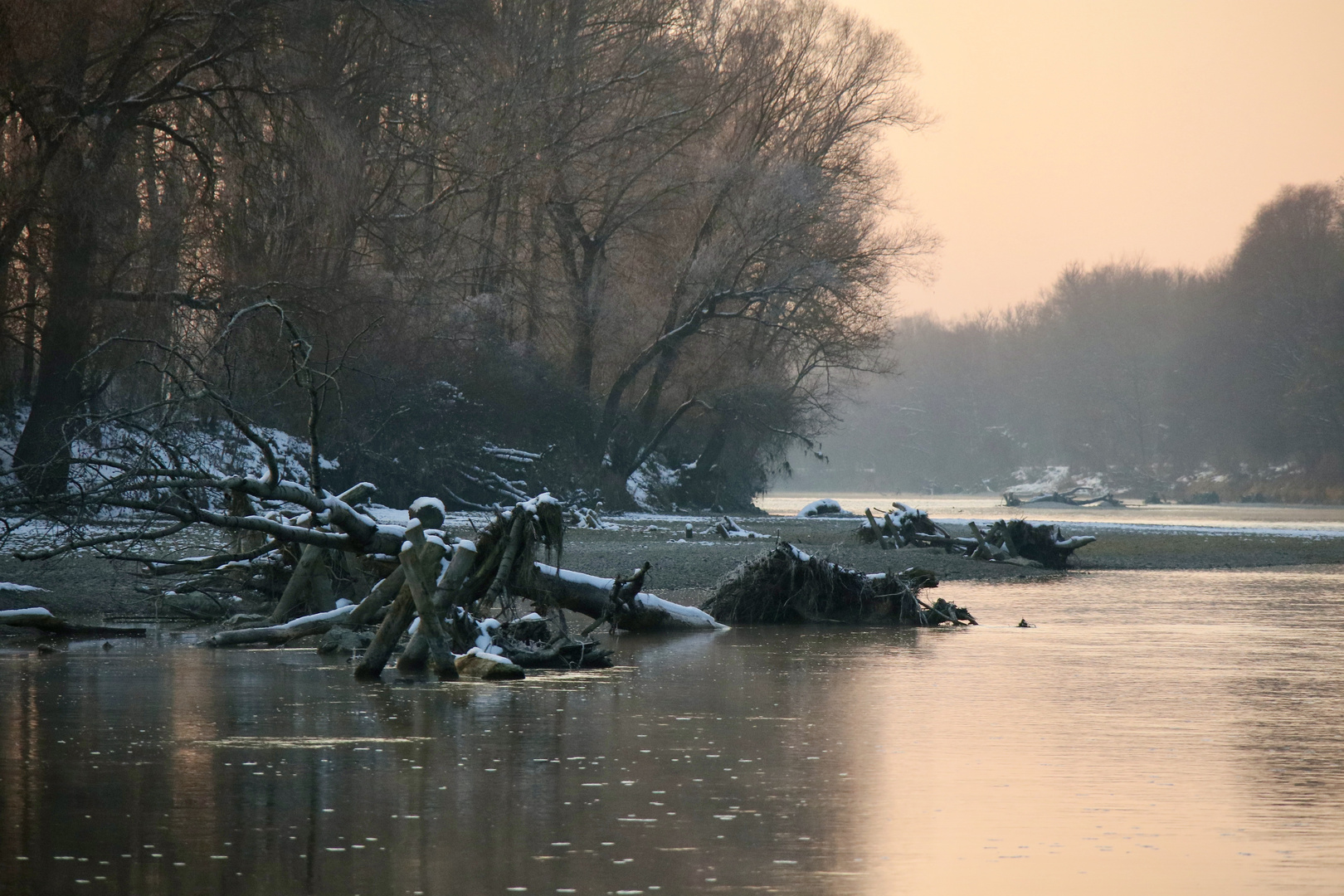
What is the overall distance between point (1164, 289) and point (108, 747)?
362ft

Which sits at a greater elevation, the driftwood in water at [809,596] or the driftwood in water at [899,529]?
the driftwood in water at [899,529]

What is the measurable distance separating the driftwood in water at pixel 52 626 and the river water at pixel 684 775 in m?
0.64

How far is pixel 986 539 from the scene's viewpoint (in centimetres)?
2775

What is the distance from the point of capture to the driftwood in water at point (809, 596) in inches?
666

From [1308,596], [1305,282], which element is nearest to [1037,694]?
[1308,596]

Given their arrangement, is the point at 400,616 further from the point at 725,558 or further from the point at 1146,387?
the point at 1146,387

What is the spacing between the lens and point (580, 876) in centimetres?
576

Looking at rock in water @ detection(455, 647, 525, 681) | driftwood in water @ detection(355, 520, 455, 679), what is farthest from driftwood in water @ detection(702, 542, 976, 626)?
driftwood in water @ detection(355, 520, 455, 679)

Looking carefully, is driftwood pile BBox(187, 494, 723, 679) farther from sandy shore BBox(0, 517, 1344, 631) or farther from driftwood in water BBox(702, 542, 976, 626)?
sandy shore BBox(0, 517, 1344, 631)

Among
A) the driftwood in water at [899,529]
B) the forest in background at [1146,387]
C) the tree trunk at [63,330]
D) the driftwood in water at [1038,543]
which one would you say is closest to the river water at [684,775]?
the tree trunk at [63,330]

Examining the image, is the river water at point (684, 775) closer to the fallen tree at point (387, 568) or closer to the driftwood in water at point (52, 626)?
the fallen tree at point (387, 568)

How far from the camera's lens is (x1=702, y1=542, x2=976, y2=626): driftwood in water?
666 inches

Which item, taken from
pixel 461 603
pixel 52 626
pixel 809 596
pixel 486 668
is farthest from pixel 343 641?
pixel 809 596

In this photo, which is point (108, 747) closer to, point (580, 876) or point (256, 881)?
point (256, 881)
